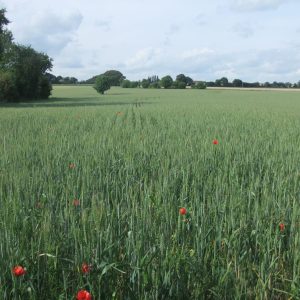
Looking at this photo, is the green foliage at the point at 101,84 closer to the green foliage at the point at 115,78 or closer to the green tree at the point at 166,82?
the green tree at the point at 166,82

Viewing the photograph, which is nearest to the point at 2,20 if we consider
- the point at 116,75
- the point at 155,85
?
the point at 155,85

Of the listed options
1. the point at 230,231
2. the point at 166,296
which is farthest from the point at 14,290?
the point at 230,231

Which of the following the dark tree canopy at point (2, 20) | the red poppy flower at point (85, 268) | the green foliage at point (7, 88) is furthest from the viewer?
the green foliage at point (7, 88)

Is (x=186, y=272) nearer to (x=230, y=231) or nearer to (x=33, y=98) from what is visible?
(x=230, y=231)

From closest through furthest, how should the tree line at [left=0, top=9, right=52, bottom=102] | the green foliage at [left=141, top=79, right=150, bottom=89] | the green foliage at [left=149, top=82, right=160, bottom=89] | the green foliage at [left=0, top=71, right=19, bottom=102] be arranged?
the green foliage at [left=0, top=71, right=19, bottom=102] < the tree line at [left=0, top=9, right=52, bottom=102] < the green foliage at [left=149, top=82, right=160, bottom=89] < the green foliage at [left=141, top=79, right=150, bottom=89]

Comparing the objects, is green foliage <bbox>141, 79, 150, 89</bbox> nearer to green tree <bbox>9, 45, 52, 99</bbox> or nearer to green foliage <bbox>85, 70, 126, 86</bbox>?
green foliage <bbox>85, 70, 126, 86</bbox>

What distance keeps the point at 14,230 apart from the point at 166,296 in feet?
3.04

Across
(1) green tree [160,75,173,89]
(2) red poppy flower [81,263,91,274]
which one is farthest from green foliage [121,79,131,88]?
(2) red poppy flower [81,263,91,274]

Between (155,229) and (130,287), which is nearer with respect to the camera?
(130,287)

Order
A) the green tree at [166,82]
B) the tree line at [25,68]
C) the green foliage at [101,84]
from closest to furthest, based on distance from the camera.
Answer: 1. the tree line at [25,68]
2. the green foliage at [101,84]
3. the green tree at [166,82]

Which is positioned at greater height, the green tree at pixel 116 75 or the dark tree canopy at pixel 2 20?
the dark tree canopy at pixel 2 20

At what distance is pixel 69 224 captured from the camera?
2580 mm

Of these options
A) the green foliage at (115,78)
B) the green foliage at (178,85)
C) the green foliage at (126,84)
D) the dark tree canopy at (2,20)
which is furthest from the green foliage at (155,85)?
the dark tree canopy at (2,20)

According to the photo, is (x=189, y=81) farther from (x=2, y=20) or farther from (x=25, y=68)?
(x=2, y=20)
